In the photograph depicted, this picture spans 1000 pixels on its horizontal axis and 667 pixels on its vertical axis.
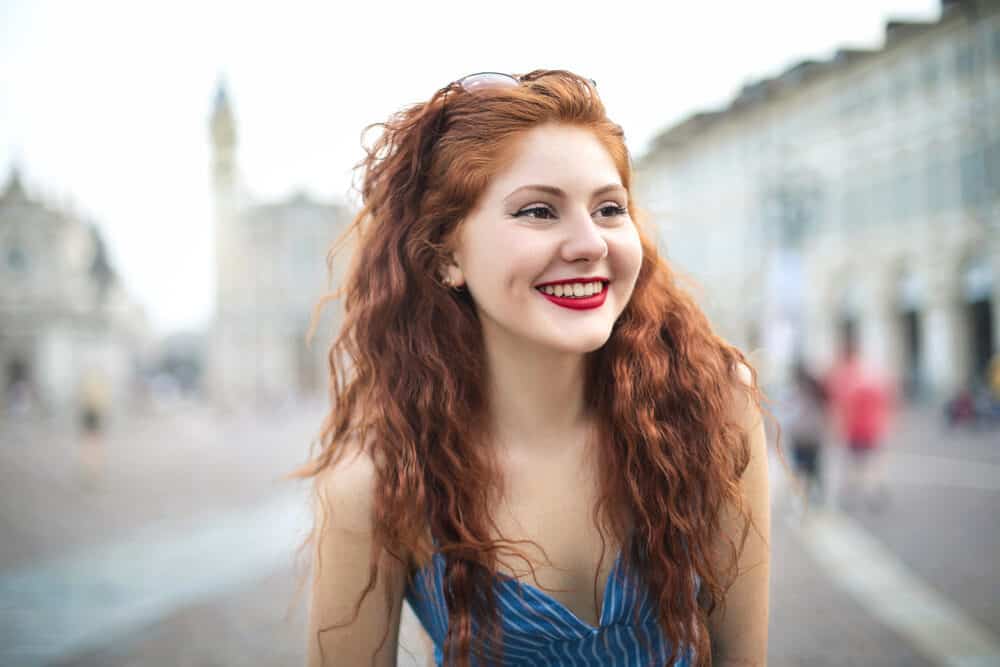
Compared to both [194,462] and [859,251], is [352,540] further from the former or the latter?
[859,251]

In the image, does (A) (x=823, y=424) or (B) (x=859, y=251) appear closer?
(A) (x=823, y=424)

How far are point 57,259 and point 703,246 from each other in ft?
94.9

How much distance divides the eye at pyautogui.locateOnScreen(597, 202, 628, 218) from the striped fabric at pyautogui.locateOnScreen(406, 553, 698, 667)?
0.63m

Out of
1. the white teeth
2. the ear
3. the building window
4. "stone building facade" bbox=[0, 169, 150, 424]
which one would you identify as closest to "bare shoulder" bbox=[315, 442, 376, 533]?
the ear

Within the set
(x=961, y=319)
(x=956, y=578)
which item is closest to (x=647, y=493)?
(x=956, y=578)

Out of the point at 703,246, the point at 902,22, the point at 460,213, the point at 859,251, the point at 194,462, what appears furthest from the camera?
the point at 703,246

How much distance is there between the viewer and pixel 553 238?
1.32 metres

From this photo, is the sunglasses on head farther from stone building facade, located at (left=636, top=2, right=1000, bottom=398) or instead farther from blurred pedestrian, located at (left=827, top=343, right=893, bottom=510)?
stone building facade, located at (left=636, top=2, right=1000, bottom=398)

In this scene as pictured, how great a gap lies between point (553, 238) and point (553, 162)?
0.44ft

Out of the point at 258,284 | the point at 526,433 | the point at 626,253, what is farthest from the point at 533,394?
the point at 258,284

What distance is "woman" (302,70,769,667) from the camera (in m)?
1.35

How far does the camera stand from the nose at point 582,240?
1.32 metres

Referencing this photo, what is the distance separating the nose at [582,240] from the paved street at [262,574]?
1048 mm

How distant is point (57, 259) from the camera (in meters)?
35.2
